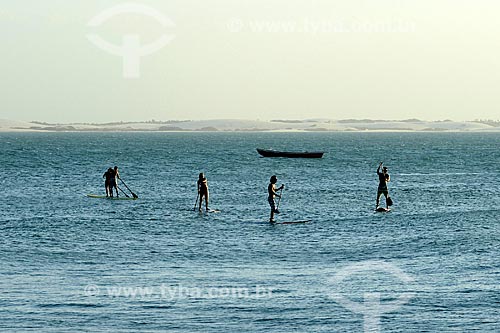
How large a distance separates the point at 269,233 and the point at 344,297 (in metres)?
13.1

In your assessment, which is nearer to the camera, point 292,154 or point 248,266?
point 248,266

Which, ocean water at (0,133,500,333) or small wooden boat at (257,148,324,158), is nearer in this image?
ocean water at (0,133,500,333)

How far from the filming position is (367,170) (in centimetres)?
9656

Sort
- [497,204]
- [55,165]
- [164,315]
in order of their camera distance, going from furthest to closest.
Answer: [55,165]
[497,204]
[164,315]

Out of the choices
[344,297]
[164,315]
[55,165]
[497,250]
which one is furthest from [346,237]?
[55,165]

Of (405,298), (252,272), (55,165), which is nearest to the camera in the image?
(405,298)

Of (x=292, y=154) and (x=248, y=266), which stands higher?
(x=248, y=266)

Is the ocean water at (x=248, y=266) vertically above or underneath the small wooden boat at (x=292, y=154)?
above

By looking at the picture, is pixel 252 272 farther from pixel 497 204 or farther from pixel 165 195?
pixel 165 195

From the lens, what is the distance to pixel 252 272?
26156 mm

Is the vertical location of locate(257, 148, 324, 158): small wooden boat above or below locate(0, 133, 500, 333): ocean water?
below

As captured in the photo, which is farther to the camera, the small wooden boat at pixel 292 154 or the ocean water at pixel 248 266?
the small wooden boat at pixel 292 154

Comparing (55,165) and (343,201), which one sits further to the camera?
(55,165)

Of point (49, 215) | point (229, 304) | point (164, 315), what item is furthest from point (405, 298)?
point (49, 215)
